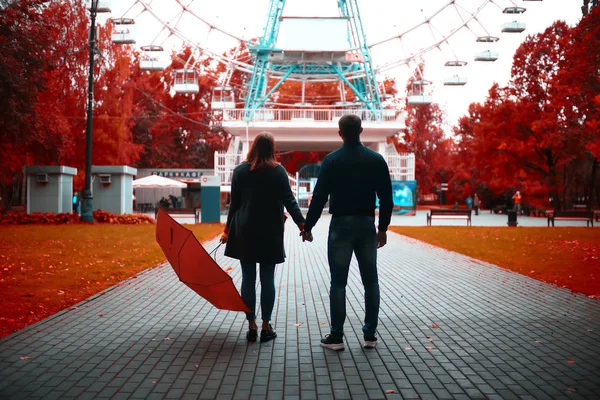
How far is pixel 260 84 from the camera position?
49500mm

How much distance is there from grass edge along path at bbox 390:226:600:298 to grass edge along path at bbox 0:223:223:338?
7308mm

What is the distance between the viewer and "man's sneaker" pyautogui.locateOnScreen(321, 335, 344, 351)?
20.9 ft

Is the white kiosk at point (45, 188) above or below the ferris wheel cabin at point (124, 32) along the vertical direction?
below

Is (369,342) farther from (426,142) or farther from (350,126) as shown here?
(426,142)

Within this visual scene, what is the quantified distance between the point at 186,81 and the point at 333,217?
36.8m

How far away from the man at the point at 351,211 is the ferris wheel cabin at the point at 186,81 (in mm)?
35796

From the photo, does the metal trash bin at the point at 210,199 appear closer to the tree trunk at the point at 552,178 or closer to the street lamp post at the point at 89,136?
the street lamp post at the point at 89,136

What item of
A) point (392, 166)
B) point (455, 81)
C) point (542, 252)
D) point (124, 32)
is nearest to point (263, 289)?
point (542, 252)

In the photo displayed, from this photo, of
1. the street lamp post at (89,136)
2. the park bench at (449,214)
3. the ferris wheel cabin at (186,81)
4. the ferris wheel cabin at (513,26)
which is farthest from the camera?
the ferris wheel cabin at (186,81)

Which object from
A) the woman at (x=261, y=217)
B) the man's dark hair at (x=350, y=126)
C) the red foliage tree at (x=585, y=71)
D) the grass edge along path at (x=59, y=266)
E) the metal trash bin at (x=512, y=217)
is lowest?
the grass edge along path at (x=59, y=266)

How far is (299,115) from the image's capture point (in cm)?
4931

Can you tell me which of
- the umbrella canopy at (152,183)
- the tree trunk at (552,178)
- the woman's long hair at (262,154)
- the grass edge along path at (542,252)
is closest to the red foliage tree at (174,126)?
the umbrella canopy at (152,183)

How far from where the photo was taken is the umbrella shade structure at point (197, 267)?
261 inches

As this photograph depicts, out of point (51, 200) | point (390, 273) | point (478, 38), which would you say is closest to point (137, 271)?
point (390, 273)
